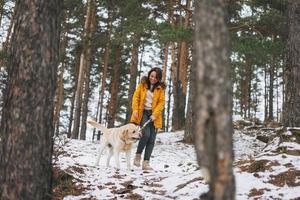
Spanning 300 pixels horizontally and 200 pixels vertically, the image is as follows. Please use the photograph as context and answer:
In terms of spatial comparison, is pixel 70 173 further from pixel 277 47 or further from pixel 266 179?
pixel 277 47

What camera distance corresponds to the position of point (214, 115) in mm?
1818

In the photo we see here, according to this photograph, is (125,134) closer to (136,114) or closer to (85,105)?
(136,114)

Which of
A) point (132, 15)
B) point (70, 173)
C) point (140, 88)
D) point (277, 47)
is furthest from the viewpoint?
point (132, 15)

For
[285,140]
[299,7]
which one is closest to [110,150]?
[285,140]

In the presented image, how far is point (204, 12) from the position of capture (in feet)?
6.38

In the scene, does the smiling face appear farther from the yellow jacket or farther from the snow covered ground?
the snow covered ground

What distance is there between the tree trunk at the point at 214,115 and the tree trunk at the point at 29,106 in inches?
94.2

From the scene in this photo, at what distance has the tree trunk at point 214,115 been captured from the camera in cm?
182

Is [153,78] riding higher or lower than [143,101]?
higher

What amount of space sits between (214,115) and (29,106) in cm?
249

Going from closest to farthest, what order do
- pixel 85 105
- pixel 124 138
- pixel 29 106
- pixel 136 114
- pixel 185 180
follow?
pixel 29 106 < pixel 185 180 < pixel 124 138 < pixel 136 114 < pixel 85 105

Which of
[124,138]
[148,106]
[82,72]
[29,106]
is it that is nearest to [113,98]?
[82,72]

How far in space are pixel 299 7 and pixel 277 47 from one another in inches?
103

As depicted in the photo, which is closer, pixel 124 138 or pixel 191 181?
pixel 191 181
